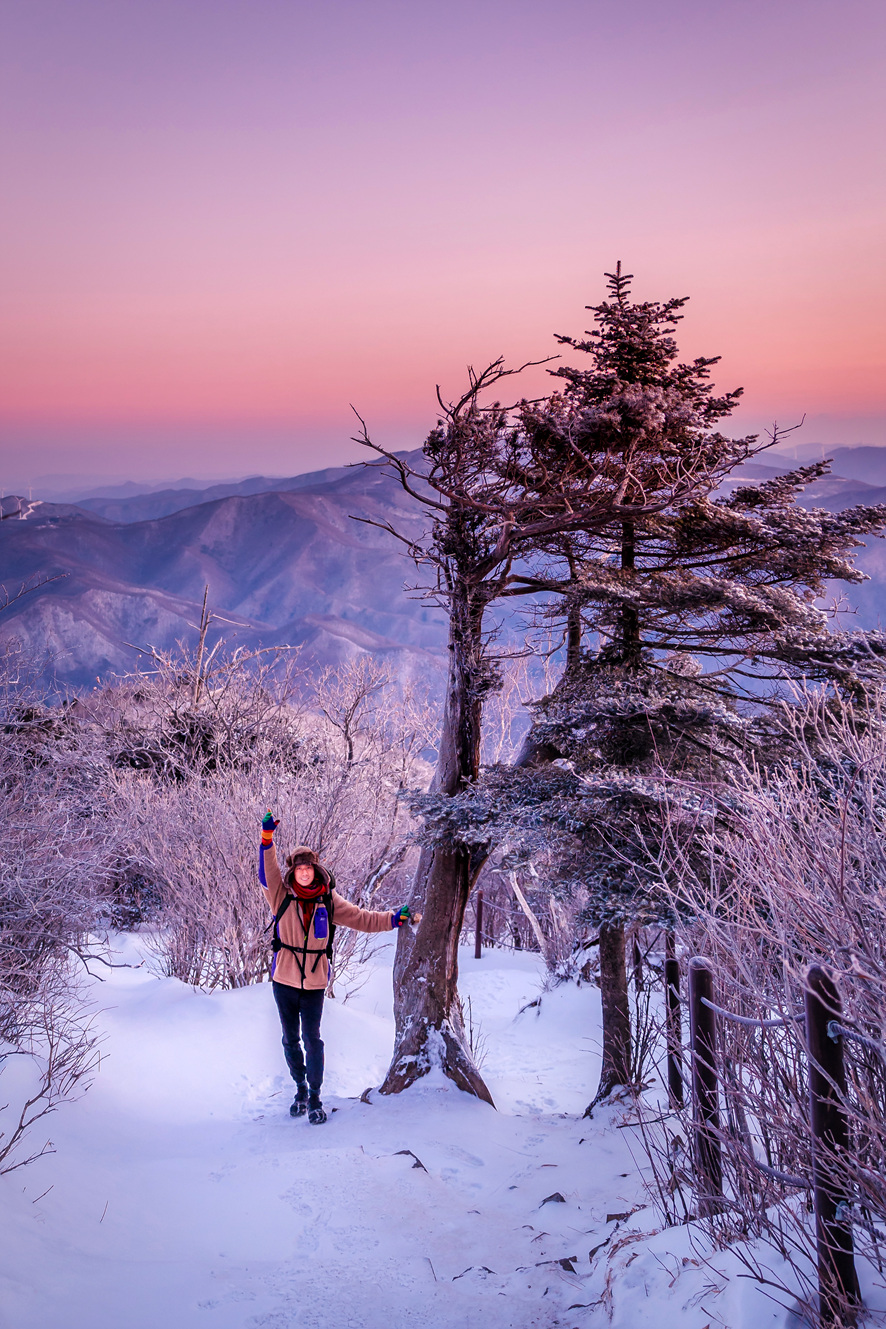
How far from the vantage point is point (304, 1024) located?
21.9ft

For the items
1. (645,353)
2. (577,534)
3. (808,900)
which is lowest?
(808,900)

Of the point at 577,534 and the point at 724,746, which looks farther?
the point at 577,534

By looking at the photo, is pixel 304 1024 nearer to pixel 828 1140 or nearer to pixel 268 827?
pixel 268 827

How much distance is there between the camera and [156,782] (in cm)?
1978

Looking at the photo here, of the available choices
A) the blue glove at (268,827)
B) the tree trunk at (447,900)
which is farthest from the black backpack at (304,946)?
the tree trunk at (447,900)

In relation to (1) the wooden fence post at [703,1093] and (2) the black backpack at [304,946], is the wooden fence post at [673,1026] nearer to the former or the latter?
(1) the wooden fence post at [703,1093]

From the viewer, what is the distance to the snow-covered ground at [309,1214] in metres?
3.93

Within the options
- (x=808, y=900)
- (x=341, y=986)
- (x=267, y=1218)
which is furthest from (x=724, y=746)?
(x=341, y=986)

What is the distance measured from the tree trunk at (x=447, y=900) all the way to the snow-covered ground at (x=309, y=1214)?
0.63 m

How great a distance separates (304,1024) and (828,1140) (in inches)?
190

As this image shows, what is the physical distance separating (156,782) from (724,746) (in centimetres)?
1514

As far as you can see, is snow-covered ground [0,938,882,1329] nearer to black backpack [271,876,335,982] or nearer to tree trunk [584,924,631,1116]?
tree trunk [584,924,631,1116]

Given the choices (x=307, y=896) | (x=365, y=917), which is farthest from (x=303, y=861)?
(x=365, y=917)

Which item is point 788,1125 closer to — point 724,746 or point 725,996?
point 725,996
